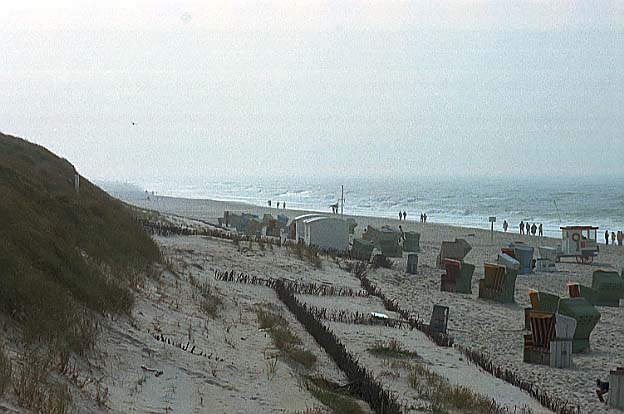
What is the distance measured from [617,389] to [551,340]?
2220mm

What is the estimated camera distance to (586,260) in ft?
106

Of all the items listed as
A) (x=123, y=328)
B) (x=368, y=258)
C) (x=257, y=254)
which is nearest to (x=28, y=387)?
(x=123, y=328)

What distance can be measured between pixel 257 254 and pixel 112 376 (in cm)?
1372

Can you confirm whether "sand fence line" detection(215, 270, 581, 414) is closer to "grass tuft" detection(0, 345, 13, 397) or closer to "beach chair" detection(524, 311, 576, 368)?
"beach chair" detection(524, 311, 576, 368)

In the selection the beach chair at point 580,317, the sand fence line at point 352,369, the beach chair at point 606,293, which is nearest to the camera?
the sand fence line at point 352,369

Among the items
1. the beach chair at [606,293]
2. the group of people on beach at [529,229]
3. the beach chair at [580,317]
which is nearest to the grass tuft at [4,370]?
the beach chair at [580,317]

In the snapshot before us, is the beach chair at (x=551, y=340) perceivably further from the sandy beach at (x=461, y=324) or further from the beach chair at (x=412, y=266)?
the beach chair at (x=412, y=266)

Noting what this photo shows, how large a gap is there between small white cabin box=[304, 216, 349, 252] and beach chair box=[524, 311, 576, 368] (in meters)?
13.9

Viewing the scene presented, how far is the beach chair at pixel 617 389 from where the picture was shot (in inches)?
380

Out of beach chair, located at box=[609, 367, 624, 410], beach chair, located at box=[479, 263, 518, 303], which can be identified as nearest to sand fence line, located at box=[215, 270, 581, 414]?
beach chair, located at box=[609, 367, 624, 410]

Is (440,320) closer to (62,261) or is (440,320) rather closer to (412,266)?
(62,261)

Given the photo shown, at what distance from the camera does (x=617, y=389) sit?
31.9 ft

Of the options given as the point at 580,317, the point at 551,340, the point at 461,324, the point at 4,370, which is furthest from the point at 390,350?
the point at 4,370

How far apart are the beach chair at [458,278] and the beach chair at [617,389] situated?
10.3 m
